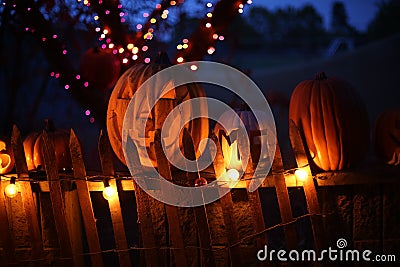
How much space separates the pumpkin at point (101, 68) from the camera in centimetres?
463

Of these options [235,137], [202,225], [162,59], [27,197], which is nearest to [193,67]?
[162,59]

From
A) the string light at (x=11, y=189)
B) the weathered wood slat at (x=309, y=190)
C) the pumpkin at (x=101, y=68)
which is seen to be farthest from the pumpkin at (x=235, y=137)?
the pumpkin at (x=101, y=68)

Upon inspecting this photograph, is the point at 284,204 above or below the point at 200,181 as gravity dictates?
below

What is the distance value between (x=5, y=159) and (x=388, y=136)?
259cm

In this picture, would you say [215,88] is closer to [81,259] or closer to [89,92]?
[89,92]

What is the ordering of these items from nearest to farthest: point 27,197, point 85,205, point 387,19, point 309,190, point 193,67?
point 309,190, point 85,205, point 27,197, point 193,67, point 387,19

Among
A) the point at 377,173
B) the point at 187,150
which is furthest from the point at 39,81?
the point at 377,173

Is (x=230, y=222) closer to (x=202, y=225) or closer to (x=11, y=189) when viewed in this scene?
(x=202, y=225)

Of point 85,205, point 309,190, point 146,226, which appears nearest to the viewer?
point 309,190

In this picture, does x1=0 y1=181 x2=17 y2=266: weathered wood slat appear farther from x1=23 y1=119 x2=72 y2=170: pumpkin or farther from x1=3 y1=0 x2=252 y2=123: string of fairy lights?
x1=3 y1=0 x2=252 y2=123: string of fairy lights

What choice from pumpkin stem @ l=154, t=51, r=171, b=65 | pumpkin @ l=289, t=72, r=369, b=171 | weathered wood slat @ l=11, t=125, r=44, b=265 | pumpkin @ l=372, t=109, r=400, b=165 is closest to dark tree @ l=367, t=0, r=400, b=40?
pumpkin @ l=372, t=109, r=400, b=165

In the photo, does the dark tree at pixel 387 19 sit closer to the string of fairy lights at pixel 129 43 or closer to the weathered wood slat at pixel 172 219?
the string of fairy lights at pixel 129 43

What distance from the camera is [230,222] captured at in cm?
311

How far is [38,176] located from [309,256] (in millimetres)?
1848
